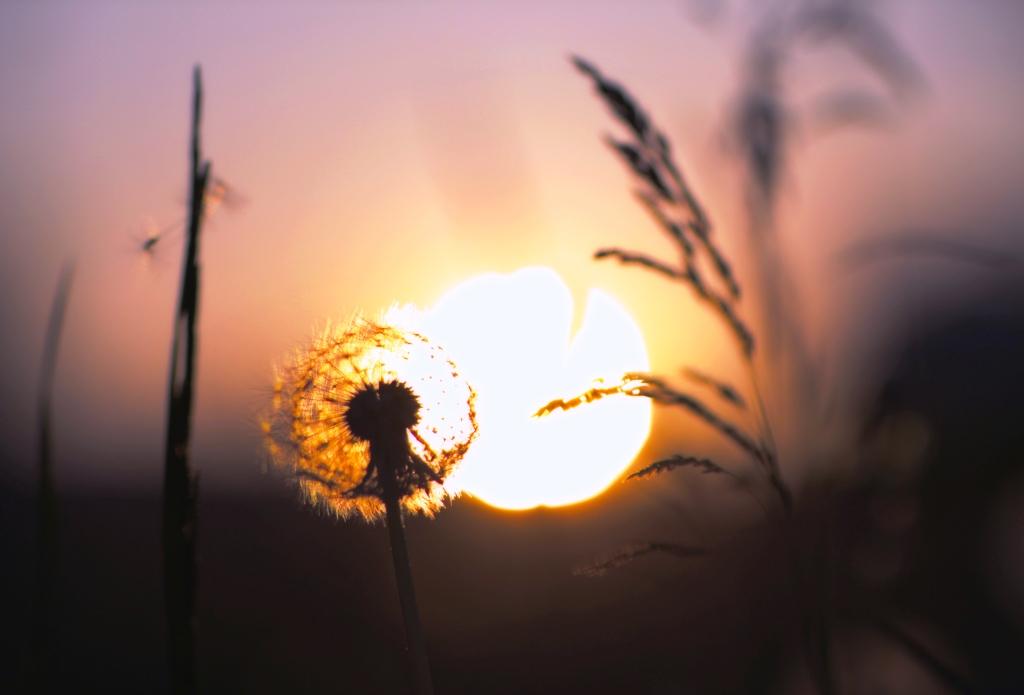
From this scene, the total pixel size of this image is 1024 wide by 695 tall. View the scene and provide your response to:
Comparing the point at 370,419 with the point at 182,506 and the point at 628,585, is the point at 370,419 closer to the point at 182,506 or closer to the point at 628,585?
the point at 182,506

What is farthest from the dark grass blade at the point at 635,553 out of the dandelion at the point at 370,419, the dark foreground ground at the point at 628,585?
the dandelion at the point at 370,419

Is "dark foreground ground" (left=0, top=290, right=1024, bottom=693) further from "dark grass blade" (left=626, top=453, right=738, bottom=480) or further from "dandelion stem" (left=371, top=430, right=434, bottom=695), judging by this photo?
"dandelion stem" (left=371, top=430, right=434, bottom=695)

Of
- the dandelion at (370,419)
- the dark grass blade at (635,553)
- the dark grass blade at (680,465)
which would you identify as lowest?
the dark grass blade at (635,553)

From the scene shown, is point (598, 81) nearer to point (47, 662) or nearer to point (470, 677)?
point (47, 662)

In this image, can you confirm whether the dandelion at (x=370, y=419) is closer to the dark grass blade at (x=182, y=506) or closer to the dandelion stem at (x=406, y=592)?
the dandelion stem at (x=406, y=592)

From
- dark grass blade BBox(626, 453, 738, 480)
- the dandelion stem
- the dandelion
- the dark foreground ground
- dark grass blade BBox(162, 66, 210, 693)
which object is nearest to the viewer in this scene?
dark grass blade BBox(162, 66, 210, 693)

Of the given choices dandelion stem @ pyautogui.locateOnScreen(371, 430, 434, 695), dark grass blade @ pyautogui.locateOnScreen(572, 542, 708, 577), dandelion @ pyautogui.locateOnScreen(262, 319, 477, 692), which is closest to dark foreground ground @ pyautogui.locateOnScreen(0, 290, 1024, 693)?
dark grass blade @ pyautogui.locateOnScreen(572, 542, 708, 577)

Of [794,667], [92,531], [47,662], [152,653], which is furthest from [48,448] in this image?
[92,531]
